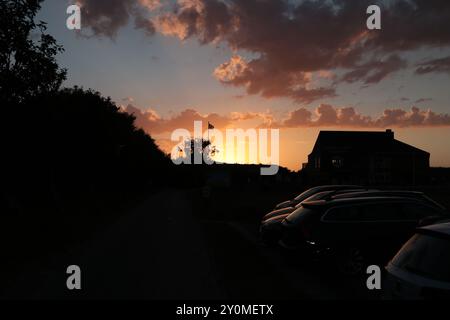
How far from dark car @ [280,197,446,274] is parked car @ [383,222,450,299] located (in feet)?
15.9

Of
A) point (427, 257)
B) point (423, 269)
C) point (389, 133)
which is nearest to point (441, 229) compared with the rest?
point (427, 257)

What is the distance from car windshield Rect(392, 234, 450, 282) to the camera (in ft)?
15.6

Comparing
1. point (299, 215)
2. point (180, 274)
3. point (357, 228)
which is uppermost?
point (299, 215)

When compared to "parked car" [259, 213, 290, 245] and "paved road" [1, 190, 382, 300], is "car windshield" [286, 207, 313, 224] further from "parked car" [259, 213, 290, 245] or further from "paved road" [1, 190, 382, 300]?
A: "parked car" [259, 213, 290, 245]

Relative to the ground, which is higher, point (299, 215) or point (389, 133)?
point (389, 133)

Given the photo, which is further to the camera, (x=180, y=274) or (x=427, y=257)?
(x=180, y=274)

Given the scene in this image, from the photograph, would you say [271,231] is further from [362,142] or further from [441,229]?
[362,142]

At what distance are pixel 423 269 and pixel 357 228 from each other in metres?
5.65

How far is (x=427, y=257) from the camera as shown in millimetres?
5023

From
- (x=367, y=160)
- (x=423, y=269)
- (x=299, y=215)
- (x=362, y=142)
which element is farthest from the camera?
(x=362, y=142)

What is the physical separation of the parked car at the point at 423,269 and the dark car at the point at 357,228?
15.9 ft

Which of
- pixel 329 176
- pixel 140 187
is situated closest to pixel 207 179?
pixel 140 187

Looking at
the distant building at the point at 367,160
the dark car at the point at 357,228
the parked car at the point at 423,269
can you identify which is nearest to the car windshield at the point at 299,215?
the dark car at the point at 357,228

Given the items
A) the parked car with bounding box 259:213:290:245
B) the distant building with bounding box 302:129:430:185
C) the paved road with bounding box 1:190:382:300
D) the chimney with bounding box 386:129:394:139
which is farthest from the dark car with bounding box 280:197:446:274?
the chimney with bounding box 386:129:394:139
